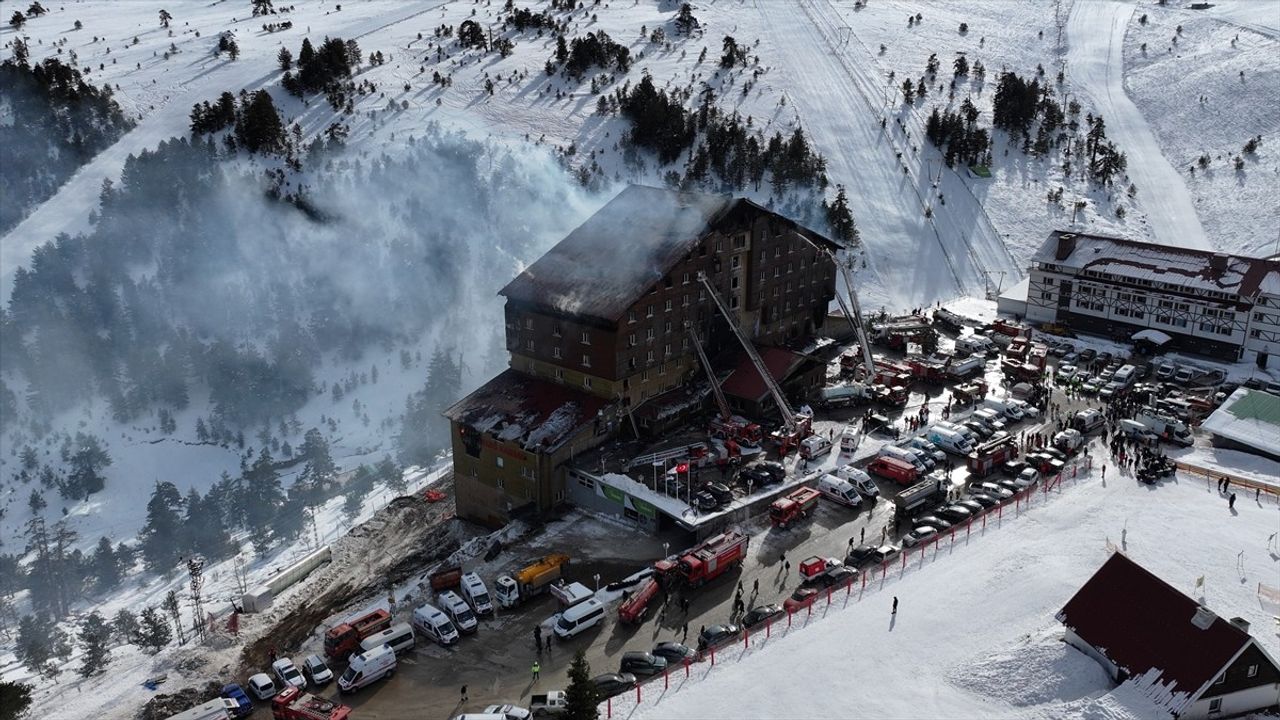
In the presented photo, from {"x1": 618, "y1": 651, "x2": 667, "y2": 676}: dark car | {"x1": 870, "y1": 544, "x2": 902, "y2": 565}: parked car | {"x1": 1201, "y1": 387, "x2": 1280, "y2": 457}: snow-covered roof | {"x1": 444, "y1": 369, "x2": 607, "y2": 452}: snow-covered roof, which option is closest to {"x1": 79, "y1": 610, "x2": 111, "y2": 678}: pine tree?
{"x1": 444, "y1": 369, "x2": 607, "y2": 452}: snow-covered roof

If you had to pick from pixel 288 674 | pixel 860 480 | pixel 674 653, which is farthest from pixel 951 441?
pixel 288 674

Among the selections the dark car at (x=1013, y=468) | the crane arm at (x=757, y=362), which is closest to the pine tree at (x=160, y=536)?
the crane arm at (x=757, y=362)

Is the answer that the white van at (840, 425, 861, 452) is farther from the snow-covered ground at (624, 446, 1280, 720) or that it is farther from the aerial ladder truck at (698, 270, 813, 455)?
the snow-covered ground at (624, 446, 1280, 720)

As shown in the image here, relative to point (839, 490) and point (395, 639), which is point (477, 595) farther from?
point (839, 490)

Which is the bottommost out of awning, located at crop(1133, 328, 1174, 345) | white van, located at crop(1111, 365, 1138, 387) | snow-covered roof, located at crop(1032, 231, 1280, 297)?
white van, located at crop(1111, 365, 1138, 387)

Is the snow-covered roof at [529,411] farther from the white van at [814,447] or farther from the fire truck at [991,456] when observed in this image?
the fire truck at [991,456]

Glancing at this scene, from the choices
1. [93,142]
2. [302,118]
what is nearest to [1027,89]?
[302,118]
